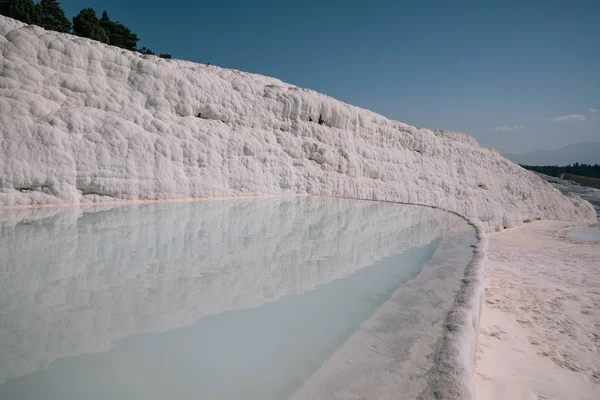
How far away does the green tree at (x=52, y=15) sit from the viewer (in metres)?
18.8

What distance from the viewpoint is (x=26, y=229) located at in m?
4.03

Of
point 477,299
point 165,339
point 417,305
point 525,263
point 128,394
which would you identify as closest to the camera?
point 128,394

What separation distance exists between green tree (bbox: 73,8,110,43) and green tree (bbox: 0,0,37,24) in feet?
7.65

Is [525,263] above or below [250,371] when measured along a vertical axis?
below

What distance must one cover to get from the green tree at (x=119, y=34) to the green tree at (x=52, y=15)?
1910 millimetres

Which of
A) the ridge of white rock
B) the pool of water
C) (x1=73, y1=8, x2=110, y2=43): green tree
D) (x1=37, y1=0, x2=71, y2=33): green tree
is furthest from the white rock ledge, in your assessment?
(x1=37, y1=0, x2=71, y2=33): green tree

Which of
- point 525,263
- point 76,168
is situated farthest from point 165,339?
point 525,263

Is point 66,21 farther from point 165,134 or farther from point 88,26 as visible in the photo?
point 165,134

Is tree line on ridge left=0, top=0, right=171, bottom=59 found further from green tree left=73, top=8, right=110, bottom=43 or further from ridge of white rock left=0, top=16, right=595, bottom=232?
ridge of white rock left=0, top=16, right=595, bottom=232

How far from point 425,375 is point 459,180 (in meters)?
15.6

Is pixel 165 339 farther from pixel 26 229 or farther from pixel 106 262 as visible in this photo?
pixel 26 229

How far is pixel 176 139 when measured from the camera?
7.82m

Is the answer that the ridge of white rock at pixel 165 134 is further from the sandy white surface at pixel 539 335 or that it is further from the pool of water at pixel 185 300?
the sandy white surface at pixel 539 335

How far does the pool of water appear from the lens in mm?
1564
